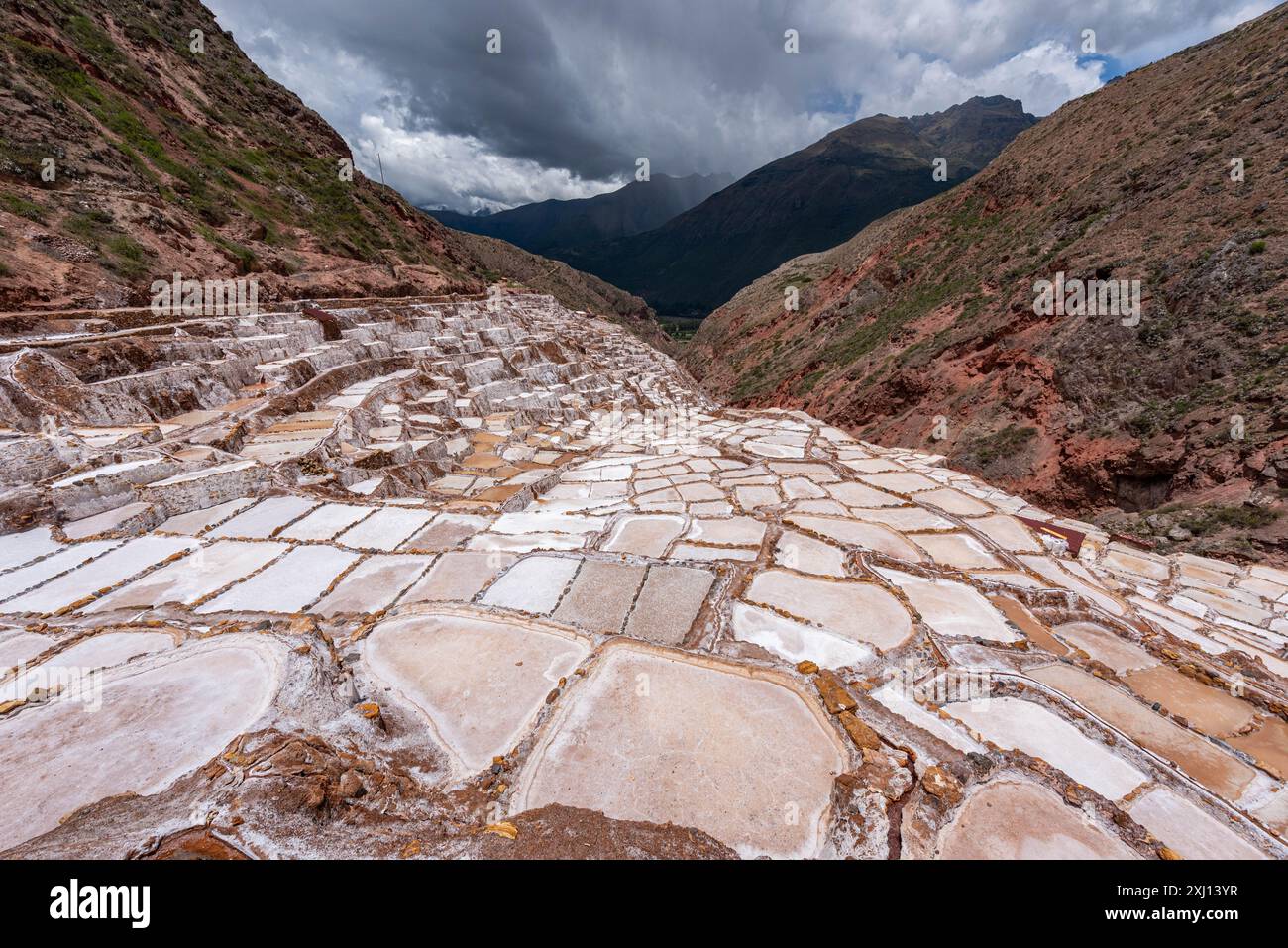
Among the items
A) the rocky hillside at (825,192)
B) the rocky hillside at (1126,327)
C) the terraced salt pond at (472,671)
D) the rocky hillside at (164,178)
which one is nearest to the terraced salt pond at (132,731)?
the terraced salt pond at (472,671)

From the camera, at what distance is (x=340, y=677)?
4500 millimetres

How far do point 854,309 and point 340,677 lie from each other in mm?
40605

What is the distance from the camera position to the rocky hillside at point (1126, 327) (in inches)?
498

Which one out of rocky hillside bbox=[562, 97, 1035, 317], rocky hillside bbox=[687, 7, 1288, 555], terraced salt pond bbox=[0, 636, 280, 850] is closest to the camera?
terraced salt pond bbox=[0, 636, 280, 850]

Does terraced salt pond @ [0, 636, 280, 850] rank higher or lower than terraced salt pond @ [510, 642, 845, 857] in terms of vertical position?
higher

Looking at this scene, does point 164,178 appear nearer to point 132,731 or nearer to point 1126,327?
point 132,731

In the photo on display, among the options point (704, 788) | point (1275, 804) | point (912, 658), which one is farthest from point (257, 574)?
point (1275, 804)

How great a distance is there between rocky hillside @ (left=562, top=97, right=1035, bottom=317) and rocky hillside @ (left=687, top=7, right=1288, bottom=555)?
419 feet

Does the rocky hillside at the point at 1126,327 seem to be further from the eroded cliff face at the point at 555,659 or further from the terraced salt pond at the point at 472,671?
the terraced salt pond at the point at 472,671

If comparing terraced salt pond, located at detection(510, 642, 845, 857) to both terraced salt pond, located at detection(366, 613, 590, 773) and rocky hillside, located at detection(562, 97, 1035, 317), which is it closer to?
terraced salt pond, located at detection(366, 613, 590, 773)

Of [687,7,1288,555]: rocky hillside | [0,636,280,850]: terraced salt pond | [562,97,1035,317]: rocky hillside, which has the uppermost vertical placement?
[562,97,1035,317]: rocky hillside

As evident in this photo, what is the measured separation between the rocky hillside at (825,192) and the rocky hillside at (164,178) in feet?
417

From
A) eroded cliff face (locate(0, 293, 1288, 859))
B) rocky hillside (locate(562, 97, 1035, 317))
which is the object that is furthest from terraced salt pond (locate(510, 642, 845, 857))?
rocky hillside (locate(562, 97, 1035, 317))

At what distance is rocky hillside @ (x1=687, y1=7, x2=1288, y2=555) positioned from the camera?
12.6 meters
